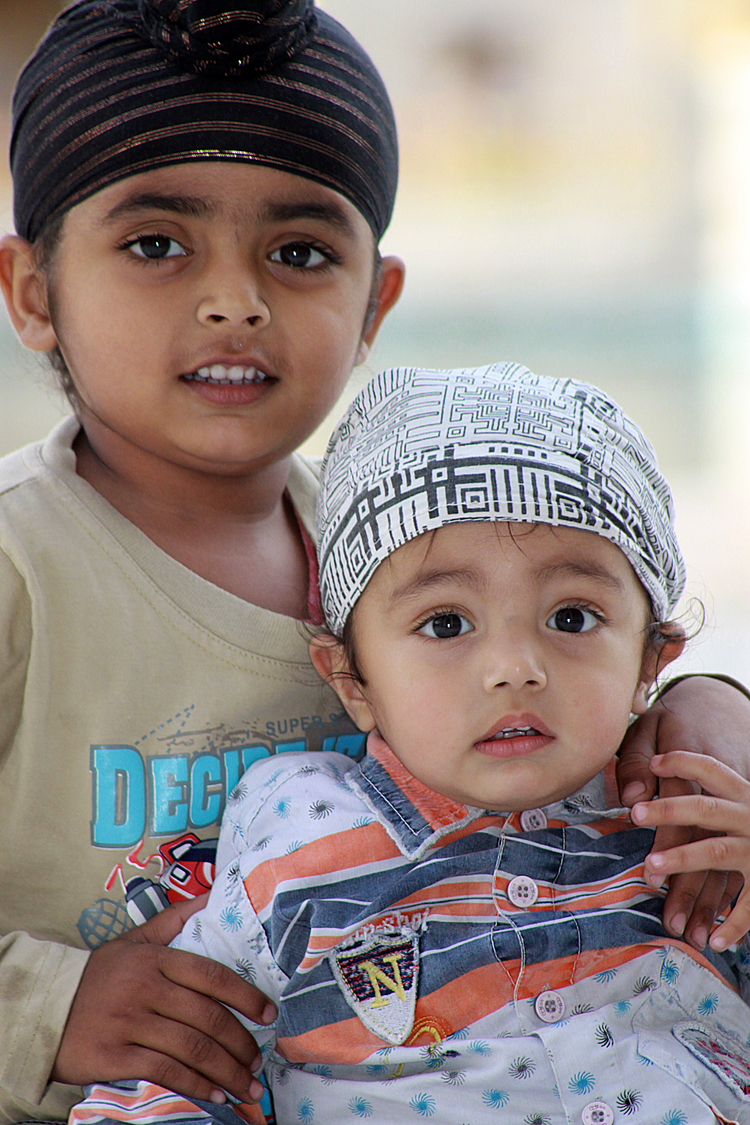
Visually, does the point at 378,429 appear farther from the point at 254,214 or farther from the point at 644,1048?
the point at 644,1048

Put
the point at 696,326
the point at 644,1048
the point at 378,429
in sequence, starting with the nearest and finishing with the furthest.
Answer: the point at 644,1048 < the point at 378,429 < the point at 696,326

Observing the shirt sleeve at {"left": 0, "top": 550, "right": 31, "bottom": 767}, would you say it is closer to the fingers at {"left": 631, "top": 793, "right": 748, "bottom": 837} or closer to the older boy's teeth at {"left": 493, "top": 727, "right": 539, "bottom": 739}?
the older boy's teeth at {"left": 493, "top": 727, "right": 539, "bottom": 739}

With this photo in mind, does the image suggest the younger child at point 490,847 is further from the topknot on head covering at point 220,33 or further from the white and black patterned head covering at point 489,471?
the topknot on head covering at point 220,33

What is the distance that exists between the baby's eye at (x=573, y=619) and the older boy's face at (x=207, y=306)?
413 millimetres

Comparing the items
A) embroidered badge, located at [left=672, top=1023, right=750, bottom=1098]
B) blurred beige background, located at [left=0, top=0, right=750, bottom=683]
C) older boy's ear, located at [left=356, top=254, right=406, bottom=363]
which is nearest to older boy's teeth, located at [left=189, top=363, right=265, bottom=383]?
older boy's ear, located at [left=356, top=254, right=406, bottom=363]

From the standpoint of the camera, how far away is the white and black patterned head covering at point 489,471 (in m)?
1.03

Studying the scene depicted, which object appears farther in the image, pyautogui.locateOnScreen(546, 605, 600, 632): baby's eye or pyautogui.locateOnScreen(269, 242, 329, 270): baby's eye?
pyautogui.locateOnScreen(269, 242, 329, 270): baby's eye

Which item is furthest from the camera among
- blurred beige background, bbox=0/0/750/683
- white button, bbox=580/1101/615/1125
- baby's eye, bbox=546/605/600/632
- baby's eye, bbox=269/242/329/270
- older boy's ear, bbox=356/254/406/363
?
blurred beige background, bbox=0/0/750/683

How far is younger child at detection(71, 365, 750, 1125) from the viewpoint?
981 millimetres

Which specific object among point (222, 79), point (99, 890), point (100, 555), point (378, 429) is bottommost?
point (99, 890)

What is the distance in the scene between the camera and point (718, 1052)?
1.00m

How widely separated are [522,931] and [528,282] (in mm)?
4664

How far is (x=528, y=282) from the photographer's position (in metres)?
5.34

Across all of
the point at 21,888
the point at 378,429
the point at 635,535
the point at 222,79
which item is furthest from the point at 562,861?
the point at 222,79
